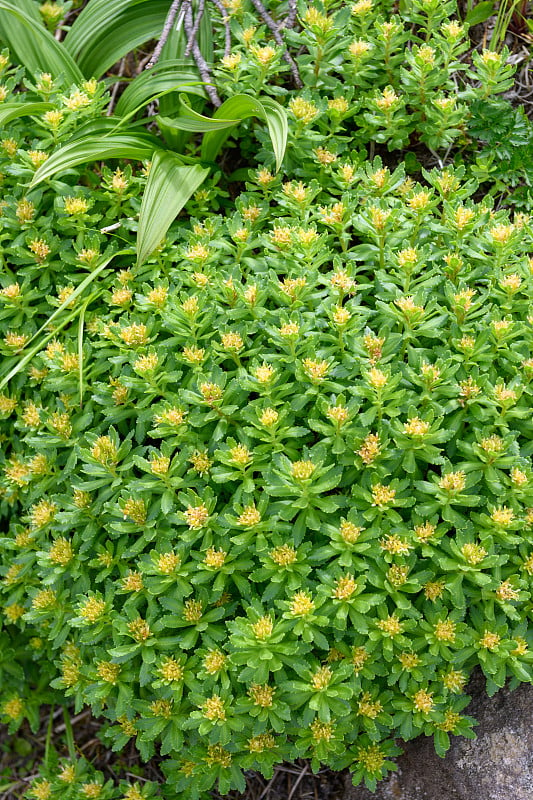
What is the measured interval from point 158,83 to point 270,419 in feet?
4.99

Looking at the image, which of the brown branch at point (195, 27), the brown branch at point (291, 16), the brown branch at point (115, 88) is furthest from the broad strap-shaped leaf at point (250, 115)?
the brown branch at point (115, 88)

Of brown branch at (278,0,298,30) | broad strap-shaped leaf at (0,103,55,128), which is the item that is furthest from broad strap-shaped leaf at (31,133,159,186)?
brown branch at (278,0,298,30)

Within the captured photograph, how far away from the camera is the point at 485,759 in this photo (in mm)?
2176

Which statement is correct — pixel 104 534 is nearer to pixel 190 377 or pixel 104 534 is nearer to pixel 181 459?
pixel 181 459

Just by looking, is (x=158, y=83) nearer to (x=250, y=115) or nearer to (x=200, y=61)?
(x=200, y=61)

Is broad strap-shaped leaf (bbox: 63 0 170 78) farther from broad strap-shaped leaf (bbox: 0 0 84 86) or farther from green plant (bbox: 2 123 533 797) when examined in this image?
green plant (bbox: 2 123 533 797)

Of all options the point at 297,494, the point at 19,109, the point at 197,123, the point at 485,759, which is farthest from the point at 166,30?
the point at 485,759

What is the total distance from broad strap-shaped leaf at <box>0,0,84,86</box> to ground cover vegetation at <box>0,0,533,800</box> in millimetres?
136

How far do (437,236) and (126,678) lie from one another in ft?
5.32

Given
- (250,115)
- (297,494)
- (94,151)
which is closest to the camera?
(297,494)

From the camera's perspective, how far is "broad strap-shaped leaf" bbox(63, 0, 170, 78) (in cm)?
308

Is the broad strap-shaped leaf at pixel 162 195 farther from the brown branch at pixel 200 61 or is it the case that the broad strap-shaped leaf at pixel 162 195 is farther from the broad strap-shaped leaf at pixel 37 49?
the broad strap-shaped leaf at pixel 37 49

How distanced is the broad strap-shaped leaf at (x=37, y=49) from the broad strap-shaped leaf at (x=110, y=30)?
9 centimetres

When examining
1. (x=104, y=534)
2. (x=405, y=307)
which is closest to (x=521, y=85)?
(x=405, y=307)
